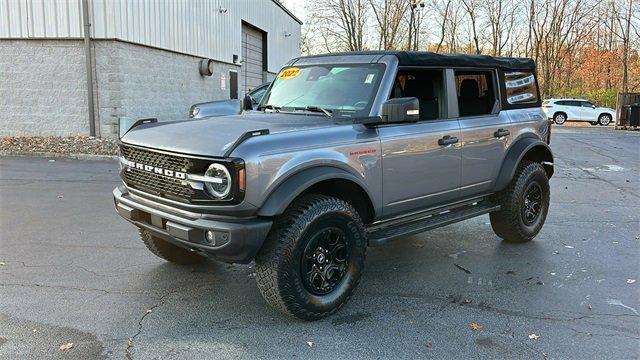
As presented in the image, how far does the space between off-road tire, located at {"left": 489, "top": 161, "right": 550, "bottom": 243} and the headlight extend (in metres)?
3.38

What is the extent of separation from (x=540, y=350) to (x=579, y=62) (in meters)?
50.3

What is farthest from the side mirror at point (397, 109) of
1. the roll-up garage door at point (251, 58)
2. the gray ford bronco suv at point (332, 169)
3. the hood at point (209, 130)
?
the roll-up garage door at point (251, 58)

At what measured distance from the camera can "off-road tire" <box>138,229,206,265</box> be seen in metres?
4.73

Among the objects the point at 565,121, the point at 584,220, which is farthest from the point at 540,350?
the point at 565,121

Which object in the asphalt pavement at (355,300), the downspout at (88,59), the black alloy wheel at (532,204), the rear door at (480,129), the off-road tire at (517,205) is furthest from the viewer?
the downspout at (88,59)

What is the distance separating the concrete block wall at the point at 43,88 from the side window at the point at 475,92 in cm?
1101

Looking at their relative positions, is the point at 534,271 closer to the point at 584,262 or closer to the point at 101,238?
the point at 584,262

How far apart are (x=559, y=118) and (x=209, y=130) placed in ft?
108

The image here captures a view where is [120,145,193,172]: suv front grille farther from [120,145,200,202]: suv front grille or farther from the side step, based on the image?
the side step

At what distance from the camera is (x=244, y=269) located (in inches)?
192

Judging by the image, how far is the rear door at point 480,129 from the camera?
5070 millimetres

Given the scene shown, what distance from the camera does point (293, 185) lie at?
3.62 metres

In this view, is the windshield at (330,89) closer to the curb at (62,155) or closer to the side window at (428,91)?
the side window at (428,91)

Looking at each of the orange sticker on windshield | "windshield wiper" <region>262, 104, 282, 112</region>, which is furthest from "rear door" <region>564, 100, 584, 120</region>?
"windshield wiper" <region>262, 104, 282, 112</region>
